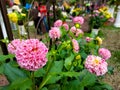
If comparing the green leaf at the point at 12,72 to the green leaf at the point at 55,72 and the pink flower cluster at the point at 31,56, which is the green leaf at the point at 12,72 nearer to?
the green leaf at the point at 55,72

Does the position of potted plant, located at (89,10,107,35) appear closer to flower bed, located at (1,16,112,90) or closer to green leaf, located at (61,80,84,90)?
flower bed, located at (1,16,112,90)

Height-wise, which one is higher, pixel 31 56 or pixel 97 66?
pixel 31 56

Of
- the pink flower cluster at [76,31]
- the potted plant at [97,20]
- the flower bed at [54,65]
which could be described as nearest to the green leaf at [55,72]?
the flower bed at [54,65]

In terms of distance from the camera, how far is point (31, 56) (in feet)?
2.05

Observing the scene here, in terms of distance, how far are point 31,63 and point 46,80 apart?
0.23 m

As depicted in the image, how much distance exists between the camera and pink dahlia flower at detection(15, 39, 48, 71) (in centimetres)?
62

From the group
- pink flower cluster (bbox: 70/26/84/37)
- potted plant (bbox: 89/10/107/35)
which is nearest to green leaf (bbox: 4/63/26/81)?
pink flower cluster (bbox: 70/26/84/37)

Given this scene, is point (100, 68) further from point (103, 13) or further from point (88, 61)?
Result: point (103, 13)

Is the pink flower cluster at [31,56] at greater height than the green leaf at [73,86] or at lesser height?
greater

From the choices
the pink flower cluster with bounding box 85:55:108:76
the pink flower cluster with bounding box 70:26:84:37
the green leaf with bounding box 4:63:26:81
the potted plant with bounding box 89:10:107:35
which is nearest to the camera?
the pink flower cluster with bounding box 85:55:108:76

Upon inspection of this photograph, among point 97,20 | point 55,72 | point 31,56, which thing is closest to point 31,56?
point 31,56

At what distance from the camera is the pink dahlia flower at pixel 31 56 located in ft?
2.04

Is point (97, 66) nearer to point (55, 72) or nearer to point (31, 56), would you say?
point (55, 72)

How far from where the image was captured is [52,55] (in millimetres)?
963
